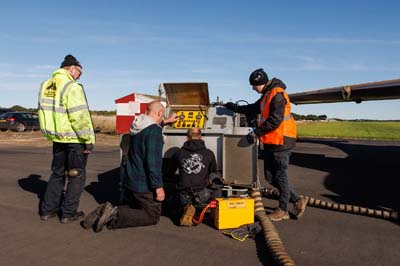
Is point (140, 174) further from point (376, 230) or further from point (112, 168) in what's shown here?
point (112, 168)

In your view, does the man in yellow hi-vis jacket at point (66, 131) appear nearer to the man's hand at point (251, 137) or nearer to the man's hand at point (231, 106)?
the man's hand at point (251, 137)

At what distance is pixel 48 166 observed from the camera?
37.4 feet

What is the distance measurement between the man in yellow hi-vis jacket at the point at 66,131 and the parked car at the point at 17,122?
84.8ft

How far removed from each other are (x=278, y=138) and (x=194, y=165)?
134 cm

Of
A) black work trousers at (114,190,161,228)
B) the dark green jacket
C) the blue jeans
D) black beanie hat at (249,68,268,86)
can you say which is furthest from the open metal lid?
black work trousers at (114,190,161,228)

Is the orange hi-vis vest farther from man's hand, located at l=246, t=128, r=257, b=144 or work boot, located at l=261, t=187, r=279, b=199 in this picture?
work boot, located at l=261, t=187, r=279, b=199

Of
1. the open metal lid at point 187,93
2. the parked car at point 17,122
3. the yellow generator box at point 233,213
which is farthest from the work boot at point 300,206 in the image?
the parked car at point 17,122

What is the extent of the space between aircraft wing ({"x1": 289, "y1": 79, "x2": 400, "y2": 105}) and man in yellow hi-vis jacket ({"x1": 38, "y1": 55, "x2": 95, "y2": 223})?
46.3 ft

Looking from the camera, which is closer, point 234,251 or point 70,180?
point 234,251

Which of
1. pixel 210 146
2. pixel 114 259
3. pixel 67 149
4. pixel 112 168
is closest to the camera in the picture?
pixel 114 259

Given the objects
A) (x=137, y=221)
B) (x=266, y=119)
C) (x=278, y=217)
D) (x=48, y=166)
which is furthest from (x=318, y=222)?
(x=48, y=166)

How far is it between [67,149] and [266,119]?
3040mm

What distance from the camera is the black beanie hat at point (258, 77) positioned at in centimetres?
616

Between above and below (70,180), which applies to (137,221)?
below
